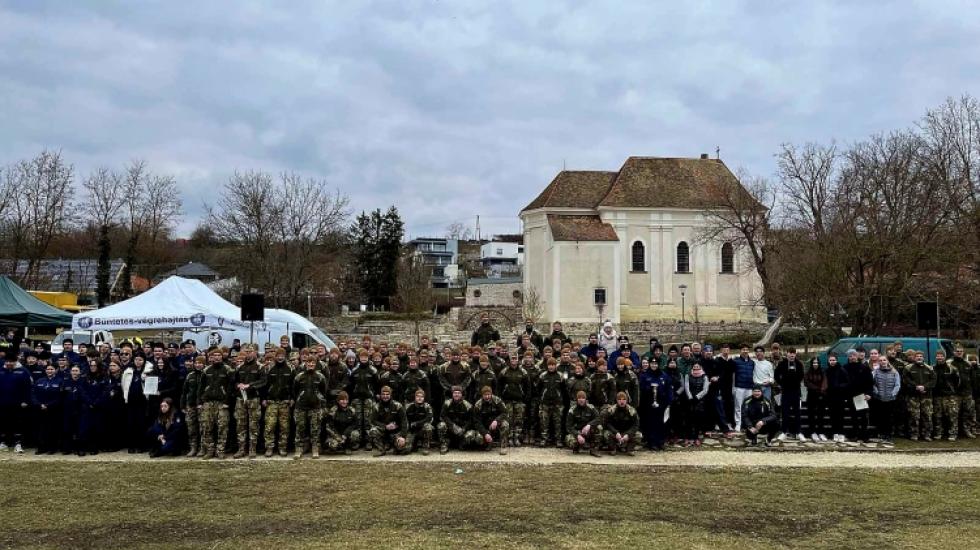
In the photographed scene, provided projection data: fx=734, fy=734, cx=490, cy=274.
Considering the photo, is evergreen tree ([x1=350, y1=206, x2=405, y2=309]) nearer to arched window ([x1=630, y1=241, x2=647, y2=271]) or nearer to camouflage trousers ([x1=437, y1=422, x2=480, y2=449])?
arched window ([x1=630, y1=241, x2=647, y2=271])

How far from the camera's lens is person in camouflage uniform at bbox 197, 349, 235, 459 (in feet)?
39.2

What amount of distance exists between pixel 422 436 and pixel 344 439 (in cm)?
128

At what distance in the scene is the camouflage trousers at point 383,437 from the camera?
12023 millimetres

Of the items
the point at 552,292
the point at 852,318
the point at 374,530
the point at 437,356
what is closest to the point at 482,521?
the point at 374,530

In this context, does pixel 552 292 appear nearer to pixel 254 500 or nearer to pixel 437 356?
pixel 437 356

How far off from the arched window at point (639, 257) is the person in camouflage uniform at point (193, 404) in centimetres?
4006

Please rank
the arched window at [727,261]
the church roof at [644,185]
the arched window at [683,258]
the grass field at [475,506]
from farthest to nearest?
the arched window at [727,261], the arched window at [683,258], the church roof at [644,185], the grass field at [475,506]

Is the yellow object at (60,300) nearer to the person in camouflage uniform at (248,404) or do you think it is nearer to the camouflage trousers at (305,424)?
the person in camouflage uniform at (248,404)

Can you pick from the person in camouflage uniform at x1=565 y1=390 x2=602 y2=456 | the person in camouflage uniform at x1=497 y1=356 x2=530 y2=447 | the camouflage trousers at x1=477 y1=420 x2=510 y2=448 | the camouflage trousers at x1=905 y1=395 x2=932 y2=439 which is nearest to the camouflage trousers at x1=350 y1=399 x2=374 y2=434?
the camouflage trousers at x1=477 y1=420 x2=510 y2=448

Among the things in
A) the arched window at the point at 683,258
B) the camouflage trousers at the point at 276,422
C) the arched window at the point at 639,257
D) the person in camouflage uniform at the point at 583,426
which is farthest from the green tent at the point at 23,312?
the arched window at the point at 683,258

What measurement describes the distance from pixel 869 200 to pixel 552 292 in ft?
65.8

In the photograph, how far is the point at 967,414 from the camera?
45.3ft

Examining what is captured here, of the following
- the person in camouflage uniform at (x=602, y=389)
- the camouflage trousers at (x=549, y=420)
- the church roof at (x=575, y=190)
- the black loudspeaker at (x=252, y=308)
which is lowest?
the camouflage trousers at (x=549, y=420)

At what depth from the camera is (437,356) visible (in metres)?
13.8
